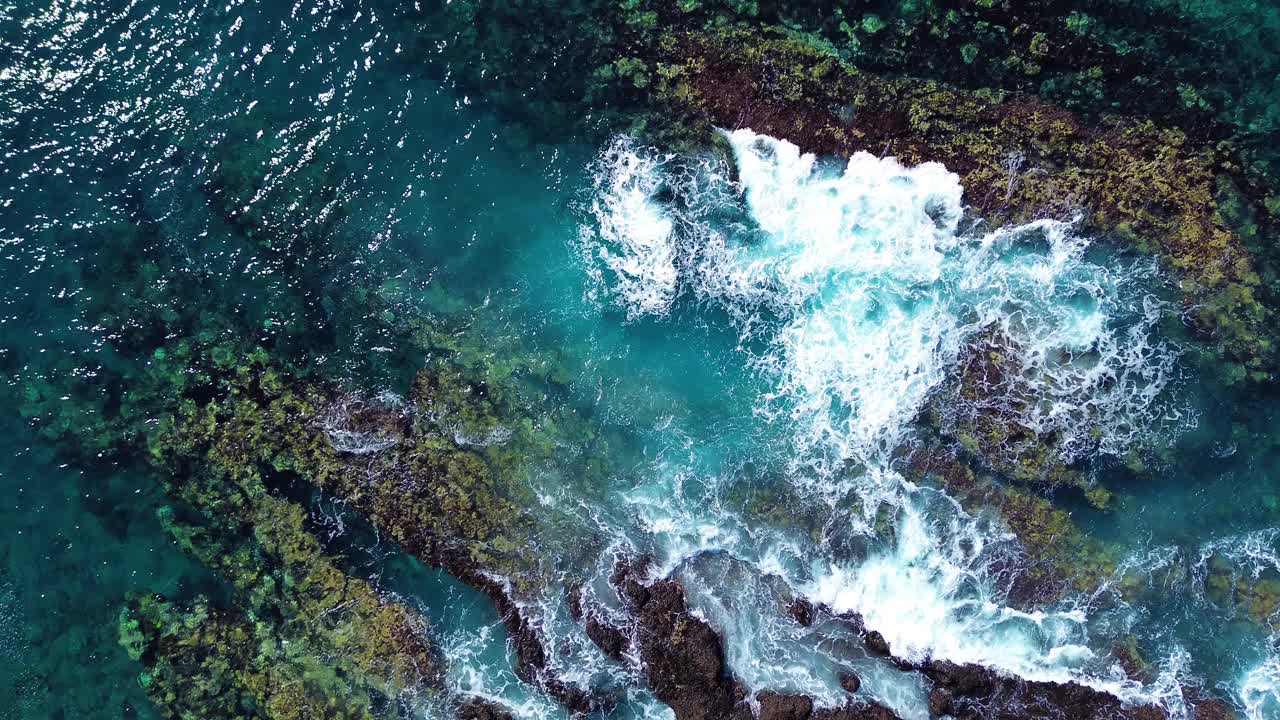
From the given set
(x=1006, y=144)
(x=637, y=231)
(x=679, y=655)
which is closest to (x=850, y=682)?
(x=679, y=655)

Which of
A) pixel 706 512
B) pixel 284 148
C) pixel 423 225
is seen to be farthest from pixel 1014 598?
pixel 284 148

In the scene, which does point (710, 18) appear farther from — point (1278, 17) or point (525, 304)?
point (1278, 17)

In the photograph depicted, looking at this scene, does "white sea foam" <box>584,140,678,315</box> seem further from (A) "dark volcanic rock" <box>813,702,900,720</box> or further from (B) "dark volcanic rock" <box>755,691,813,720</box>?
(A) "dark volcanic rock" <box>813,702,900,720</box>

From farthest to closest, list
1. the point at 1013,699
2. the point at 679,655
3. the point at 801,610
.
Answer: the point at 801,610 < the point at 679,655 < the point at 1013,699

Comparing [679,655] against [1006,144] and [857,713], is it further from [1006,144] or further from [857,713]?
[1006,144]

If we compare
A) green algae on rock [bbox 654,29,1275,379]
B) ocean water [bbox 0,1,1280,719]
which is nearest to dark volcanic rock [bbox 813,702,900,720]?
ocean water [bbox 0,1,1280,719]

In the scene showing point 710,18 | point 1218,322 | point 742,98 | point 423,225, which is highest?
point 710,18

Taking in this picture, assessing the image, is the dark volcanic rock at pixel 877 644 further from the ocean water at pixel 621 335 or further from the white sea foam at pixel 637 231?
the white sea foam at pixel 637 231

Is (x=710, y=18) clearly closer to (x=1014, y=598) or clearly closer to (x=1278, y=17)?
(x=1278, y=17)

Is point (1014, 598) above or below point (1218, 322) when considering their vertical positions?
below
